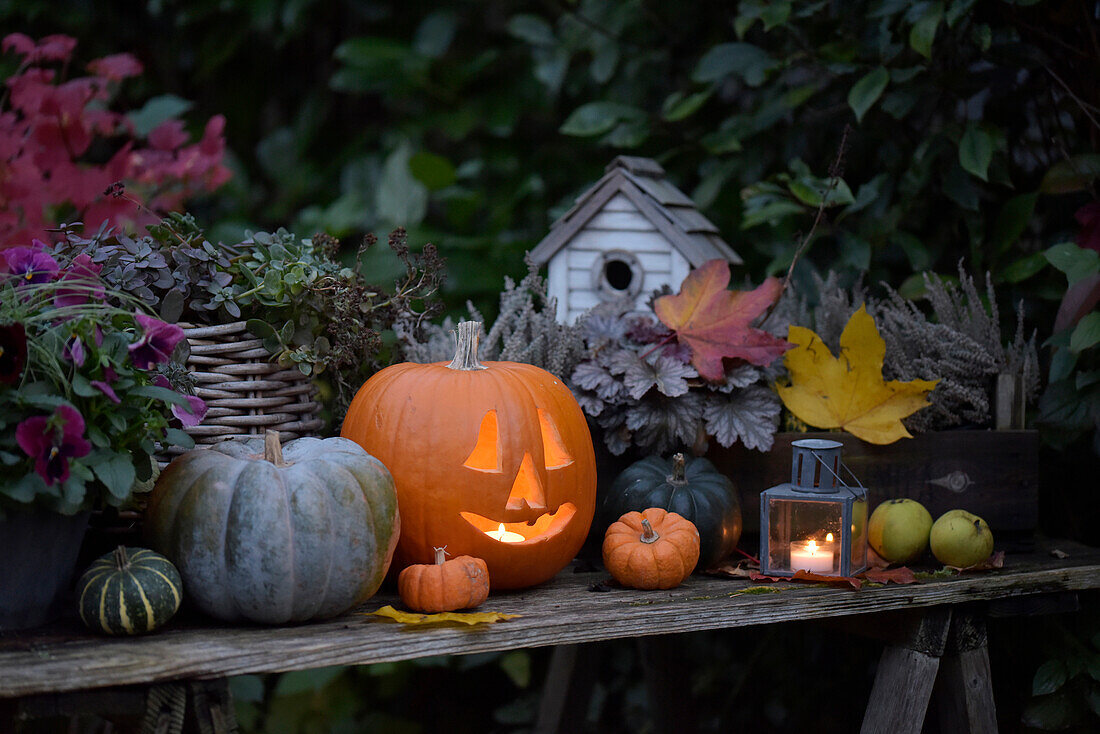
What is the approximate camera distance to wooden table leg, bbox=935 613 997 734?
65.2 inches

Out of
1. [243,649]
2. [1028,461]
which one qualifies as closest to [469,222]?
[1028,461]

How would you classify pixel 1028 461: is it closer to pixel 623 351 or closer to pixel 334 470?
pixel 623 351

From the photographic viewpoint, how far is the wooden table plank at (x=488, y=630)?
113cm

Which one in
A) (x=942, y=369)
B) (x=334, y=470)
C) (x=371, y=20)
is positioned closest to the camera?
(x=334, y=470)

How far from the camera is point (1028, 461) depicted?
1923mm

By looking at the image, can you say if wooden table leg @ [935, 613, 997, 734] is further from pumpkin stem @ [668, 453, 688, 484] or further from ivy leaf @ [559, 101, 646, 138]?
ivy leaf @ [559, 101, 646, 138]

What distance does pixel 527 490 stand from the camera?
5.06 feet

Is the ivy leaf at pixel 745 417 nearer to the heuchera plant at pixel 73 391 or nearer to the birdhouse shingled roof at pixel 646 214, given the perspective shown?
the birdhouse shingled roof at pixel 646 214

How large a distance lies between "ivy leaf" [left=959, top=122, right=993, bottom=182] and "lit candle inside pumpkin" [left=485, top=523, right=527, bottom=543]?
1.31 metres

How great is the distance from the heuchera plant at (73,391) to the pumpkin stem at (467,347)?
440 mm

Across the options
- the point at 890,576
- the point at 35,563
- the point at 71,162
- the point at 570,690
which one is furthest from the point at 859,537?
the point at 71,162

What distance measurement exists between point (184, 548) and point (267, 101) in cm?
273

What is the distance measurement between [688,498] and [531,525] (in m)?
0.30

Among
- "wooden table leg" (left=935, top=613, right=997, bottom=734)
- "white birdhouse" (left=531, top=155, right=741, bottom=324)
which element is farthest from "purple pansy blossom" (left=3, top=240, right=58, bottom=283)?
"wooden table leg" (left=935, top=613, right=997, bottom=734)
